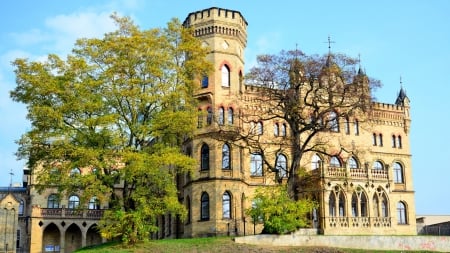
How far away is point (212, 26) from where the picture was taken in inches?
1506

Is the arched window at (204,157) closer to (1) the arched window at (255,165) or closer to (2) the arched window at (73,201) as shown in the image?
(1) the arched window at (255,165)

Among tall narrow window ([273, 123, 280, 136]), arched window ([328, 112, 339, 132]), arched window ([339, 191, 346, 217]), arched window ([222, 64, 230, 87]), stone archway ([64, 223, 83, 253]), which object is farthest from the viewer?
stone archway ([64, 223, 83, 253])

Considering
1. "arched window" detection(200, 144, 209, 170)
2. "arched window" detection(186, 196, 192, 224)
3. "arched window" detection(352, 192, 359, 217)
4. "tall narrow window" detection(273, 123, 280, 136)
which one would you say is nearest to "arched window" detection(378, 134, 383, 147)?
"arched window" detection(352, 192, 359, 217)

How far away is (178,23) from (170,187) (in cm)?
964

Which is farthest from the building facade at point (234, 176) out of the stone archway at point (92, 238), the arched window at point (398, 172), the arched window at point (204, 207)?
the stone archway at point (92, 238)

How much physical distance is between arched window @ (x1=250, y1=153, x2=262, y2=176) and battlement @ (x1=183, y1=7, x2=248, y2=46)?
25.7 feet

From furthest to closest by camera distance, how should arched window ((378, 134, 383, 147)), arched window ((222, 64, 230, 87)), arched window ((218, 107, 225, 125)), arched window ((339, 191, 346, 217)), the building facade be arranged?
arched window ((378, 134, 383, 147)) < arched window ((222, 64, 230, 87)) < arched window ((218, 107, 225, 125)) < arched window ((339, 191, 346, 217)) < the building facade

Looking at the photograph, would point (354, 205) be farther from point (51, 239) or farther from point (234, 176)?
point (51, 239)

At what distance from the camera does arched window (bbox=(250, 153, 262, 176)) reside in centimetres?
4003

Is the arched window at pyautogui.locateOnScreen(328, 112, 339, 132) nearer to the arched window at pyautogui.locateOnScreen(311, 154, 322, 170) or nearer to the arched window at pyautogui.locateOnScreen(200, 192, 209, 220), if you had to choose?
the arched window at pyautogui.locateOnScreen(311, 154, 322, 170)

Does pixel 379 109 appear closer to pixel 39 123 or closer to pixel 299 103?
pixel 299 103

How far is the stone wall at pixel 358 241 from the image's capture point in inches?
1255

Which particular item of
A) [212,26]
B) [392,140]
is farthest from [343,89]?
[392,140]

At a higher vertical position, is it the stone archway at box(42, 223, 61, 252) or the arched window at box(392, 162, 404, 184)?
the arched window at box(392, 162, 404, 184)
